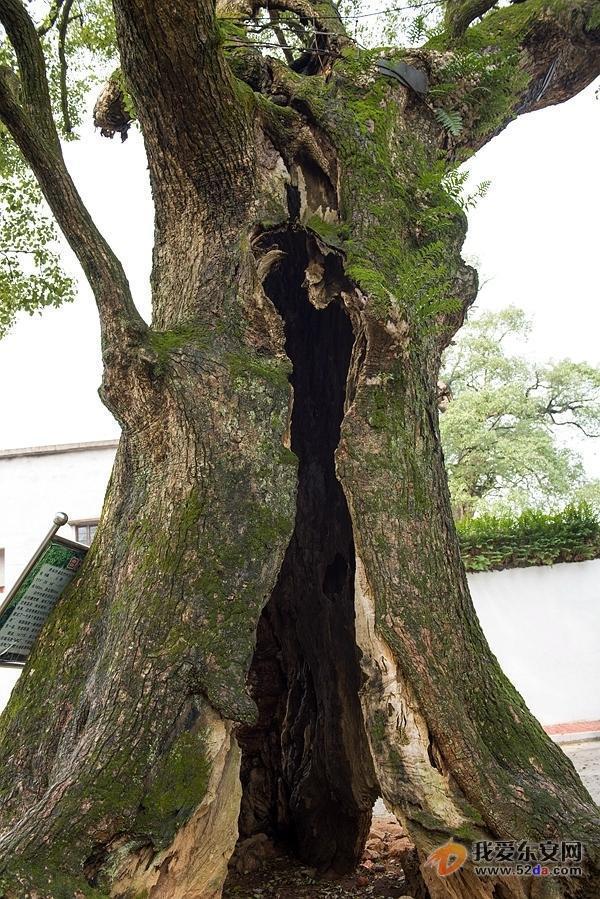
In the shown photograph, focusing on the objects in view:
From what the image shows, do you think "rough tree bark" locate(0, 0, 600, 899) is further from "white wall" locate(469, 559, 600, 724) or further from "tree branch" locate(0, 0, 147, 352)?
"white wall" locate(469, 559, 600, 724)

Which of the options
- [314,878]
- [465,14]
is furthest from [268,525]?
[465,14]

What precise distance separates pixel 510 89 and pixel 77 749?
4788 millimetres

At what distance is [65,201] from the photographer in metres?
3.27

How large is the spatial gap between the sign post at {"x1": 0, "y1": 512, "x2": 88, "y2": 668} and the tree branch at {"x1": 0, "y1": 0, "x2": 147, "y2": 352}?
901 millimetres

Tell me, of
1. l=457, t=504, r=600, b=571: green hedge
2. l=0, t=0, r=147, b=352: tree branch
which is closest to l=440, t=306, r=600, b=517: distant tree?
l=457, t=504, r=600, b=571: green hedge

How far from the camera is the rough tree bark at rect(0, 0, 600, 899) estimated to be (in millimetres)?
2564

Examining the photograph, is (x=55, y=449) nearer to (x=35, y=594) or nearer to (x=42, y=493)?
(x=42, y=493)

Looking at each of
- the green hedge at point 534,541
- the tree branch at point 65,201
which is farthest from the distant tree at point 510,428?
the tree branch at point 65,201

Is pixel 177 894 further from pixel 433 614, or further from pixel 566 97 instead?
pixel 566 97

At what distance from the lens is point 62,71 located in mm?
6254

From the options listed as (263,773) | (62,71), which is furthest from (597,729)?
(62,71)

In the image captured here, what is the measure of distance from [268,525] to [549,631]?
26.7 ft

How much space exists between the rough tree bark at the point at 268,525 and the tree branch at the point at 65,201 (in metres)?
0.01

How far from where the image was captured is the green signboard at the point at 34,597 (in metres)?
3.00
